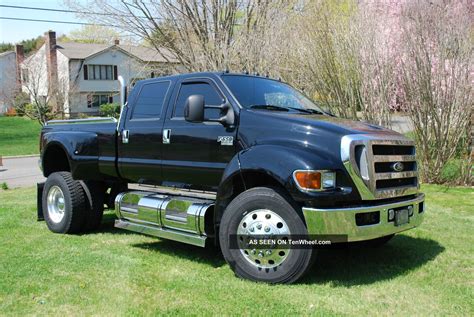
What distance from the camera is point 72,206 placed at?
742cm

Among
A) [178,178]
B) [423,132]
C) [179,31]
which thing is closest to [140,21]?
[179,31]

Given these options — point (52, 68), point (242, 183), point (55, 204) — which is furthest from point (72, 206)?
point (52, 68)

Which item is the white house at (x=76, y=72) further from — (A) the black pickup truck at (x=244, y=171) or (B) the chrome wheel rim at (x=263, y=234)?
(B) the chrome wheel rim at (x=263, y=234)

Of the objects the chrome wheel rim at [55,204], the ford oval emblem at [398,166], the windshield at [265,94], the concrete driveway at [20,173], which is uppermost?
the windshield at [265,94]

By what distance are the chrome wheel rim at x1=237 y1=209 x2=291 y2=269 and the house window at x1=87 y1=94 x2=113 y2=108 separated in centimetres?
5007

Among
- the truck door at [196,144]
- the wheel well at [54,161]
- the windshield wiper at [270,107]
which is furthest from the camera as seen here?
the wheel well at [54,161]

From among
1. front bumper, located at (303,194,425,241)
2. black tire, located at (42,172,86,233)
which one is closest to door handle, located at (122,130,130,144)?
black tire, located at (42,172,86,233)

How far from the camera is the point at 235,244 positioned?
17.6 feet

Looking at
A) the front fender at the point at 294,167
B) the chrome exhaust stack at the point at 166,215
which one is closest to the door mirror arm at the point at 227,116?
the front fender at the point at 294,167

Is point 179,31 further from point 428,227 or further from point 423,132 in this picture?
point 428,227

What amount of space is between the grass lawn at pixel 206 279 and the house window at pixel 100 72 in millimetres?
48833

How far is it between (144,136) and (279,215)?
7.49ft

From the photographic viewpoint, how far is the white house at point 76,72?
40094mm

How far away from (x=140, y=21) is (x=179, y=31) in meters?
1.57
